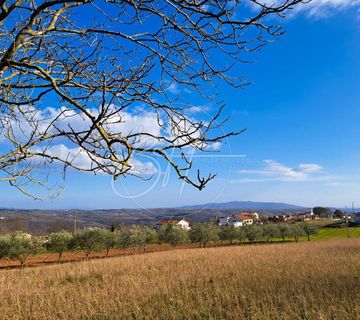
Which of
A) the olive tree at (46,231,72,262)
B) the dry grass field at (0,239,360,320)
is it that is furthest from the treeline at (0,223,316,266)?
the dry grass field at (0,239,360,320)

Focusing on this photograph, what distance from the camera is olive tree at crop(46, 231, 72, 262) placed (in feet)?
137

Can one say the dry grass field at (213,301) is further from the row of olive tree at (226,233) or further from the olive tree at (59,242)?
the row of olive tree at (226,233)

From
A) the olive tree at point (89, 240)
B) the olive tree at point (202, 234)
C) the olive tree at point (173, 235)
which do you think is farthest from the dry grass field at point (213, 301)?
the olive tree at point (202, 234)

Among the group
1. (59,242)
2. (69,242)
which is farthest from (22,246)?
(69,242)

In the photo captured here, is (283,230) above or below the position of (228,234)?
above

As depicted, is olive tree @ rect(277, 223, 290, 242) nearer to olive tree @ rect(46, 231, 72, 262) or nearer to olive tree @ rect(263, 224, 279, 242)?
olive tree @ rect(263, 224, 279, 242)

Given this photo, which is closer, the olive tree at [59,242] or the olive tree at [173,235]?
the olive tree at [59,242]

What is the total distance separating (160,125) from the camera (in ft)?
9.73

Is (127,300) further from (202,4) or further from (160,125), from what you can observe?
(202,4)

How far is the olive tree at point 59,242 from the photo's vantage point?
1638 inches

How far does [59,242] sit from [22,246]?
521cm

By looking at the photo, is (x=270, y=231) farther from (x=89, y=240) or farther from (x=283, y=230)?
(x=89, y=240)

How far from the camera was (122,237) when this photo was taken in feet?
162

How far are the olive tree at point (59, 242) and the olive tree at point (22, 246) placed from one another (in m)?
2.87
